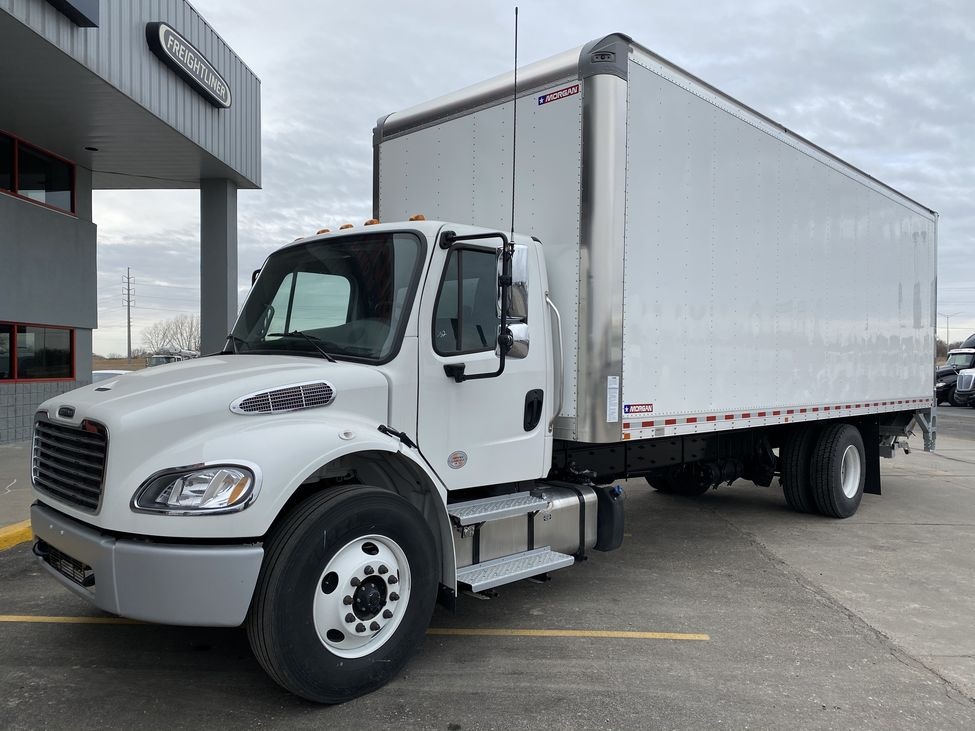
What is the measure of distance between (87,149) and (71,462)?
452 inches

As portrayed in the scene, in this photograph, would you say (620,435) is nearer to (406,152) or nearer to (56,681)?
(406,152)

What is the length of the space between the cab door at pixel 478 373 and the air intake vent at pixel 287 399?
600mm

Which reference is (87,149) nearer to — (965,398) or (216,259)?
(216,259)

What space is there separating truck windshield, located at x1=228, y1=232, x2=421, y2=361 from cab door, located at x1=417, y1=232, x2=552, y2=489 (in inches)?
6.9

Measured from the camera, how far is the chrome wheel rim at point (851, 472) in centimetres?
835

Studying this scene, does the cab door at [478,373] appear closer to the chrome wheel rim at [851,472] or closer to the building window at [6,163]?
the chrome wheel rim at [851,472]

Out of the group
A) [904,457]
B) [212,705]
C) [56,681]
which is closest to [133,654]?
[56,681]

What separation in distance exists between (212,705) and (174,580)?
0.83 m

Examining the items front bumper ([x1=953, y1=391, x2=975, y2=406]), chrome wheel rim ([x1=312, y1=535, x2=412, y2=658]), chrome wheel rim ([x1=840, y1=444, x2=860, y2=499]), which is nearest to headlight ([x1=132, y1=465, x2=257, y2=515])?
chrome wheel rim ([x1=312, y1=535, x2=412, y2=658])

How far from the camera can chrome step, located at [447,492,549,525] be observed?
4.36 meters

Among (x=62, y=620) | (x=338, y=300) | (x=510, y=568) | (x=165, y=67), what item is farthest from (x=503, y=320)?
(x=165, y=67)

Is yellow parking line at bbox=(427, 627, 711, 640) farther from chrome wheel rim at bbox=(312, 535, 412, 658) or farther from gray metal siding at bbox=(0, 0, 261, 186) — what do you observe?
gray metal siding at bbox=(0, 0, 261, 186)

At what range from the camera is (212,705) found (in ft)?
11.9

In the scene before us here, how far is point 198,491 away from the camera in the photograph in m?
3.27
